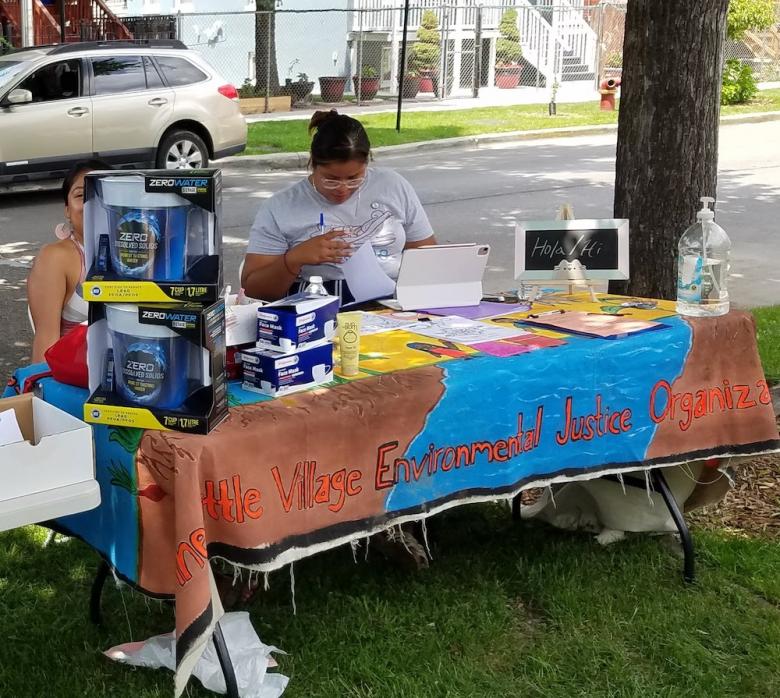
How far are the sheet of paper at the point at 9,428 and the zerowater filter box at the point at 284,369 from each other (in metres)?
0.60

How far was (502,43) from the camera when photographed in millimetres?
24578

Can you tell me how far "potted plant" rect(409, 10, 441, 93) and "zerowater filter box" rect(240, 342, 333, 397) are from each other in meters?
21.0

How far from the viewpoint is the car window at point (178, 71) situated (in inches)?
501

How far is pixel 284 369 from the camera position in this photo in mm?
3002

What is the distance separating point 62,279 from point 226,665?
1.81m

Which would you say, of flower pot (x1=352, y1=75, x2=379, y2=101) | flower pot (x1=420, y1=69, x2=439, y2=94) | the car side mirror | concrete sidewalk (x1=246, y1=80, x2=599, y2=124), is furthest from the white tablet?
flower pot (x1=420, y1=69, x2=439, y2=94)

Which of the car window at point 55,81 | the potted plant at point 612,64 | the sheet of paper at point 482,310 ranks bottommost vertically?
the sheet of paper at point 482,310

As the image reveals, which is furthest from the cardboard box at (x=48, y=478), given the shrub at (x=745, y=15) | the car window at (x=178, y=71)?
the shrub at (x=745, y=15)

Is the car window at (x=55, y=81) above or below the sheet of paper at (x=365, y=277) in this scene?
above

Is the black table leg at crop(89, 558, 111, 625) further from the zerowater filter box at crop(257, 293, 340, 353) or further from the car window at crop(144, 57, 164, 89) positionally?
the car window at crop(144, 57, 164, 89)

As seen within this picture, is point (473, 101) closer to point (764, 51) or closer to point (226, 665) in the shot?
point (764, 51)

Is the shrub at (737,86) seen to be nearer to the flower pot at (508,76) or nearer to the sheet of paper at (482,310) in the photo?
the flower pot at (508,76)

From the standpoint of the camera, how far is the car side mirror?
11.4m

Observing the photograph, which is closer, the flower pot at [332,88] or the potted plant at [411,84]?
the flower pot at [332,88]
